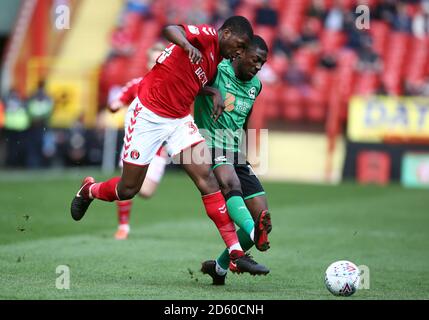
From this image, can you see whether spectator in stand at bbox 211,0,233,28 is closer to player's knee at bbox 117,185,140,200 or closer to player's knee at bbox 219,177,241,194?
player's knee at bbox 117,185,140,200

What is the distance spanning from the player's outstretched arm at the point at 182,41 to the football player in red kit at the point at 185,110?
0.12 m

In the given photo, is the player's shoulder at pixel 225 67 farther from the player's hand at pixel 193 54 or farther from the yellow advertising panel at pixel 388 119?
the yellow advertising panel at pixel 388 119

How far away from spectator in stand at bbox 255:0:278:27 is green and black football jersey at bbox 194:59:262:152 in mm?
20144

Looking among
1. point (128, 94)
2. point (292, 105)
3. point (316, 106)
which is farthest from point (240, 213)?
point (292, 105)

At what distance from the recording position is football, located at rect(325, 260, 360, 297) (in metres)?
7.85

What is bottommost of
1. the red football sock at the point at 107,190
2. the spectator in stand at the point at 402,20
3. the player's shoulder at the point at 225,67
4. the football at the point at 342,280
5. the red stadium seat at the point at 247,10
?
the football at the point at 342,280

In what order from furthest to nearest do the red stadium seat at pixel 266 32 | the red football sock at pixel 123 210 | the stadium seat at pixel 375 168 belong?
the red stadium seat at pixel 266 32 < the stadium seat at pixel 375 168 < the red football sock at pixel 123 210

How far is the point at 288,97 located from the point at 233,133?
17354mm

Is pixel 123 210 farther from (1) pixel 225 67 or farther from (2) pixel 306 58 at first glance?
(2) pixel 306 58

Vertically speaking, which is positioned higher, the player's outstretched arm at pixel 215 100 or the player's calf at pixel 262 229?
the player's outstretched arm at pixel 215 100

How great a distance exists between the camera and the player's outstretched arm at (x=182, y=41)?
795 centimetres

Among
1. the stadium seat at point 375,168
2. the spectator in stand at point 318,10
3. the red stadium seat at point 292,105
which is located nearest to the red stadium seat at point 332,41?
the spectator in stand at point 318,10
